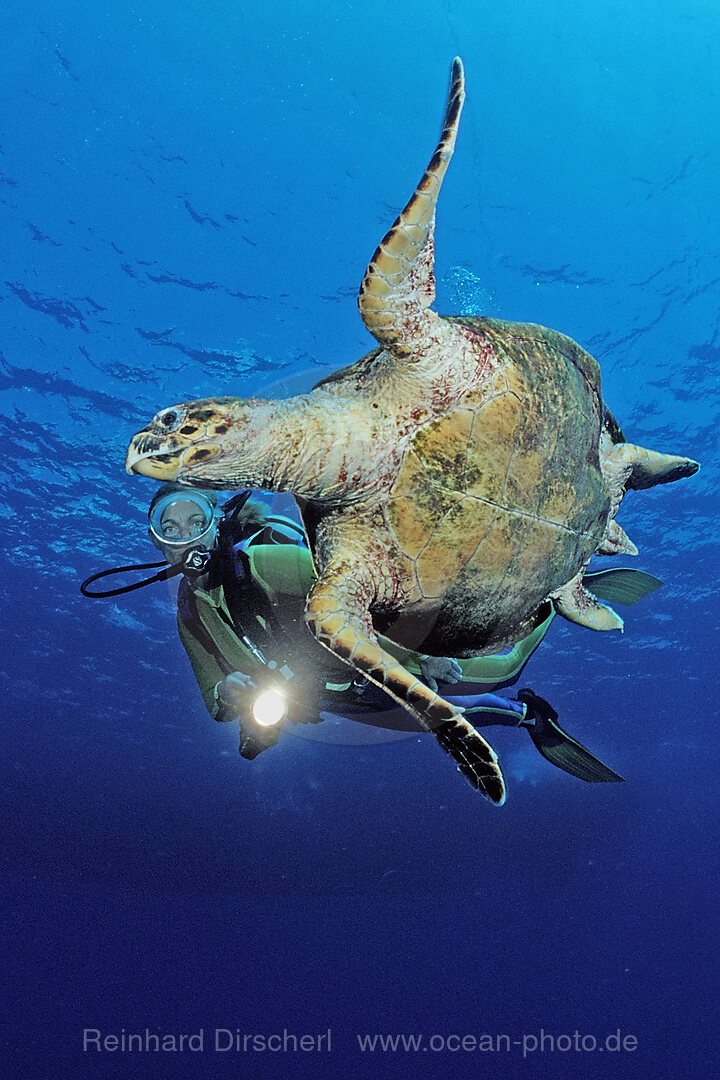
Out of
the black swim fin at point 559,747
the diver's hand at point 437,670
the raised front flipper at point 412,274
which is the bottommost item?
the black swim fin at point 559,747

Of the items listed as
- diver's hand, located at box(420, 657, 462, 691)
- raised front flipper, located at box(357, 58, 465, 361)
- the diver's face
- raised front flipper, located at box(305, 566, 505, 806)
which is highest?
the diver's face

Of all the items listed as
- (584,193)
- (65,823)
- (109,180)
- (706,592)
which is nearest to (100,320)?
(109,180)

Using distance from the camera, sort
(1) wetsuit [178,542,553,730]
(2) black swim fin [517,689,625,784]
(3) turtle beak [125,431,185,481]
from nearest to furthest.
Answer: (3) turtle beak [125,431,185,481] → (1) wetsuit [178,542,553,730] → (2) black swim fin [517,689,625,784]

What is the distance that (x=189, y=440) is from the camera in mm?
2023

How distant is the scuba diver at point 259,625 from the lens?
4.06 m

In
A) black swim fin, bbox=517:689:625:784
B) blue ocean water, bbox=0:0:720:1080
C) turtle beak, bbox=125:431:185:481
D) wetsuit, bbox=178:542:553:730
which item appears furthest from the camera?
blue ocean water, bbox=0:0:720:1080

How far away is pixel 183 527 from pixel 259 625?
3.57 feet

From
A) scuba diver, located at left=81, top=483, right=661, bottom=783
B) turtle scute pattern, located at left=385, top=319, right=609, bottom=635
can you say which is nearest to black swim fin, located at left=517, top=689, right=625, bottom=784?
scuba diver, located at left=81, top=483, right=661, bottom=783

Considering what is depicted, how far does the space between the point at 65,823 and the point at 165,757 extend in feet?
20.2

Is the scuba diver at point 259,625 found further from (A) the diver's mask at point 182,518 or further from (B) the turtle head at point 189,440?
(B) the turtle head at point 189,440

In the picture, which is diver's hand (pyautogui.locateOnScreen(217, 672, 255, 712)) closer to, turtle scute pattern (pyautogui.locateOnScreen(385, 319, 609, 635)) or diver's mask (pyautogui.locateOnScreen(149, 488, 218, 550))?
diver's mask (pyautogui.locateOnScreen(149, 488, 218, 550))

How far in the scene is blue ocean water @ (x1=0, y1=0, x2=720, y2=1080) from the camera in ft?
38.3

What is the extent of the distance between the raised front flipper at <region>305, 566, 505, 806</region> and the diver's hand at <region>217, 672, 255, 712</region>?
2.09 metres

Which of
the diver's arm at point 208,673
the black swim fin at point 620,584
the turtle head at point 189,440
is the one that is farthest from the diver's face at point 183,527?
the black swim fin at point 620,584
